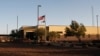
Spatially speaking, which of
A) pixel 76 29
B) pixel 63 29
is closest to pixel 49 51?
pixel 76 29

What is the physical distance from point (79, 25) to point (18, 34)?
39066 millimetres

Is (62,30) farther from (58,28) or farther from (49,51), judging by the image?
(49,51)

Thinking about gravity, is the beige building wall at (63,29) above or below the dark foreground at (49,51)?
above

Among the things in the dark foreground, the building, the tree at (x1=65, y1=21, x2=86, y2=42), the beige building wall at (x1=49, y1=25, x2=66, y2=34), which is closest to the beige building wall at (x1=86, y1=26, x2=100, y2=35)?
the building

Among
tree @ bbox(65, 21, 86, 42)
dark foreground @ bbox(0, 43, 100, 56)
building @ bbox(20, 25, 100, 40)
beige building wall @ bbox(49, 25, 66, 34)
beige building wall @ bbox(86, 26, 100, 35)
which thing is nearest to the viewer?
dark foreground @ bbox(0, 43, 100, 56)

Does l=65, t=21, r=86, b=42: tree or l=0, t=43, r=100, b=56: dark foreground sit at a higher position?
l=65, t=21, r=86, b=42: tree

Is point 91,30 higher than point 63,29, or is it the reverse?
point 63,29

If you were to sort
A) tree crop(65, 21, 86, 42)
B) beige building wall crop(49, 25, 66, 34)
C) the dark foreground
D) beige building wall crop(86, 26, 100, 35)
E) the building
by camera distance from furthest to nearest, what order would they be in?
beige building wall crop(86, 26, 100, 35) < beige building wall crop(49, 25, 66, 34) < the building < tree crop(65, 21, 86, 42) < the dark foreground

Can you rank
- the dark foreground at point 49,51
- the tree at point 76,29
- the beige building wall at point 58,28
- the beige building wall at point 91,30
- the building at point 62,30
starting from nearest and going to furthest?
1. the dark foreground at point 49,51
2. the tree at point 76,29
3. the building at point 62,30
4. the beige building wall at point 58,28
5. the beige building wall at point 91,30

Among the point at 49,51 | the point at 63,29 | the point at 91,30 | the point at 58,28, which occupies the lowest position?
the point at 49,51

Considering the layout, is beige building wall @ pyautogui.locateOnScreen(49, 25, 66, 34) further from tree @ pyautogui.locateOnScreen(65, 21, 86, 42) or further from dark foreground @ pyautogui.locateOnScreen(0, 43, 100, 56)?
dark foreground @ pyautogui.locateOnScreen(0, 43, 100, 56)

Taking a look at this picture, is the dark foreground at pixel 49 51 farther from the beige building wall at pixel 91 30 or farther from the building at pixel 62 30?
the beige building wall at pixel 91 30

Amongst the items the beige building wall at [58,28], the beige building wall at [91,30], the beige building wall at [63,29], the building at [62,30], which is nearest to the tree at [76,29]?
the building at [62,30]

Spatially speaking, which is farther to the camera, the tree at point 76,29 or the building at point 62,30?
the building at point 62,30
